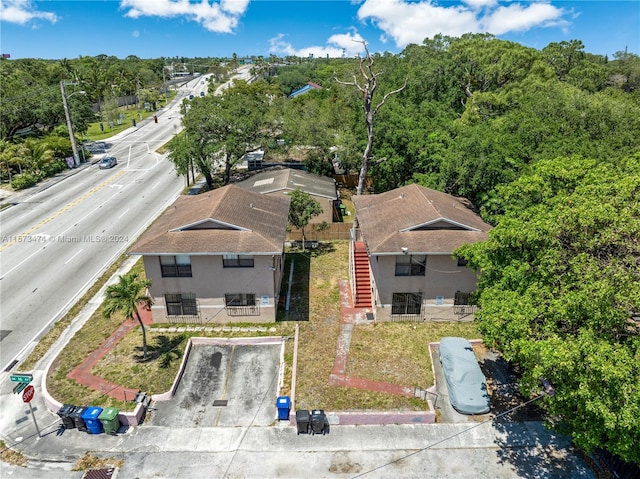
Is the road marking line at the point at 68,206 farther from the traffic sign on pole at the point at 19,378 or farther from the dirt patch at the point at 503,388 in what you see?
the dirt patch at the point at 503,388

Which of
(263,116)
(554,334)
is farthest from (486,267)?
(263,116)

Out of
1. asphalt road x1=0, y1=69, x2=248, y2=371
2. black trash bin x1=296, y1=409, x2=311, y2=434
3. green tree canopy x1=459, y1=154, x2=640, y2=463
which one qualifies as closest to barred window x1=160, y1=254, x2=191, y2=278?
asphalt road x1=0, y1=69, x2=248, y2=371

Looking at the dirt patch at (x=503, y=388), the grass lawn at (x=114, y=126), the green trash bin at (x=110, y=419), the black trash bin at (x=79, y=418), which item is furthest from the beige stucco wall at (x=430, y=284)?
the grass lawn at (x=114, y=126)

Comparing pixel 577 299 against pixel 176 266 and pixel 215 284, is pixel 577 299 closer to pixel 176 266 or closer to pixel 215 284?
pixel 215 284

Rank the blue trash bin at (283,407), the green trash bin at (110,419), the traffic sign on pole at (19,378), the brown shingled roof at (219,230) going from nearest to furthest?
the traffic sign on pole at (19,378) < the green trash bin at (110,419) < the blue trash bin at (283,407) < the brown shingled roof at (219,230)

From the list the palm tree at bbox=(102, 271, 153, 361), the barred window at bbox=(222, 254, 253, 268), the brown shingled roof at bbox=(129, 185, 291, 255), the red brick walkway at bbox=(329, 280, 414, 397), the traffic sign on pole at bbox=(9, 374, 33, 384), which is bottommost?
the red brick walkway at bbox=(329, 280, 414, 397)

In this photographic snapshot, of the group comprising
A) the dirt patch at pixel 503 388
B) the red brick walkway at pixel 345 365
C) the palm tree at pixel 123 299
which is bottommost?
the dirt patch at pixel 503 388

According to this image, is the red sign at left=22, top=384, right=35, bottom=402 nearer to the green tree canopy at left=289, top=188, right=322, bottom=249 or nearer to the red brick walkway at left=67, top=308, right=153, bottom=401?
the red brick walkway at left=67, top=308, right=153, bottom=401

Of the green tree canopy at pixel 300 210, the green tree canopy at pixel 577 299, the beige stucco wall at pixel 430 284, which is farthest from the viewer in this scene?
the green tree canopy at pixel 300 210
